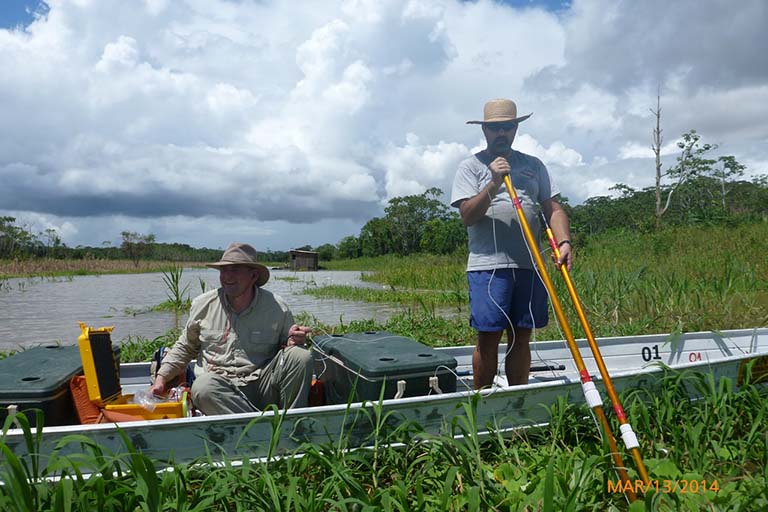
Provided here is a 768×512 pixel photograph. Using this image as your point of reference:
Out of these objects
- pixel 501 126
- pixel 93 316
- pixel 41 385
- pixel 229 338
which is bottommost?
pixel 93 316

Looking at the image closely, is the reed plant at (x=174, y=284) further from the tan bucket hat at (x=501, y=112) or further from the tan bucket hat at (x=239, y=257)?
the tan bucket hat at (x=501, y=112)

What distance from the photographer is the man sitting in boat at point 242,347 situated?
8.62 ft

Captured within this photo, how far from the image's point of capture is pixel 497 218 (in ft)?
9.52

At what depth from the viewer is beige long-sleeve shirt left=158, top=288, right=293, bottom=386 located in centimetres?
271

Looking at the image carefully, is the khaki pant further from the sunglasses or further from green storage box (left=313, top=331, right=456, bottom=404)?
the sunglasses

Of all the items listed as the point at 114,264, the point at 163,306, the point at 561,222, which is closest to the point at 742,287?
the point at 561,222

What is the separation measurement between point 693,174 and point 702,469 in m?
38.5

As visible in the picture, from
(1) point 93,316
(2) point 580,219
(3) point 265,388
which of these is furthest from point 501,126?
(2) point 580,219

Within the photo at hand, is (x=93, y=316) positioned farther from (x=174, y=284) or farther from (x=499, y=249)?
(x=499, y=249)

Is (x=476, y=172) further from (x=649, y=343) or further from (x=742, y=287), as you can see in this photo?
(x=742, y=287)

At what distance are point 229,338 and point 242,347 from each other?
86mm

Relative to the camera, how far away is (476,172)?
2.96 metres

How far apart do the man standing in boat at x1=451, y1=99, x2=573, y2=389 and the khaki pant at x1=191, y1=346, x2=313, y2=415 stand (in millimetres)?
1013
